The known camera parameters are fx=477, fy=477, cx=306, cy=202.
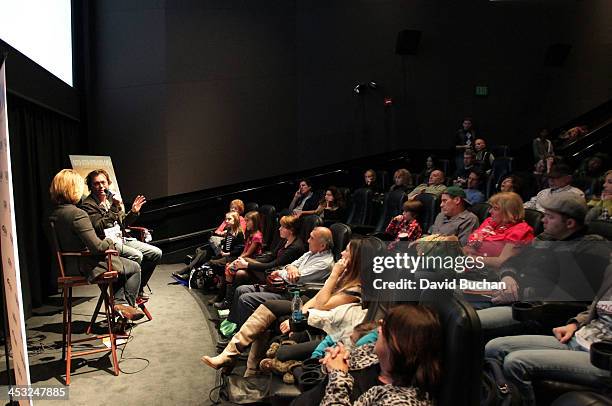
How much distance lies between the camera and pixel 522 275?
2.52 metres

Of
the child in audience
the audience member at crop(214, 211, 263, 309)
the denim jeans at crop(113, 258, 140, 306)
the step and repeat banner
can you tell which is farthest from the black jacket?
the step and repeat banner

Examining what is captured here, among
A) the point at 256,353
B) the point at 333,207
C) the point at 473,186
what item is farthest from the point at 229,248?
the point at 473,186

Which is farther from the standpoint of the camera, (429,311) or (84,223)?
(84,223)

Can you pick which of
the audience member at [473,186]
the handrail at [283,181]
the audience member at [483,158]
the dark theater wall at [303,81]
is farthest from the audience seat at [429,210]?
the dark theater wall at [303,81]

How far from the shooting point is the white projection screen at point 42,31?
14.3 feet

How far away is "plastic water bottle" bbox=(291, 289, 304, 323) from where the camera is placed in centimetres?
279

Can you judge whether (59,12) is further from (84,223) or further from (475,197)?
(475,197)

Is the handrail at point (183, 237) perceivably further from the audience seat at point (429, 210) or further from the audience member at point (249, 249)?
the audience seat at point (429, 210)

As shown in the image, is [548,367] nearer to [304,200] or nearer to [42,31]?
[304,200]

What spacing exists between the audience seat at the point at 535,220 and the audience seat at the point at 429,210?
1336 mm

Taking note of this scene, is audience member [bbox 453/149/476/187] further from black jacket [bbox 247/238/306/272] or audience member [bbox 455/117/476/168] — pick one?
black jacket [bbox 247/238/306/272]

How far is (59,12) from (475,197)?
573 cm

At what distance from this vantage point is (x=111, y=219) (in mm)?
3752

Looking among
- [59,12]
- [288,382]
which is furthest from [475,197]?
[59,12]
